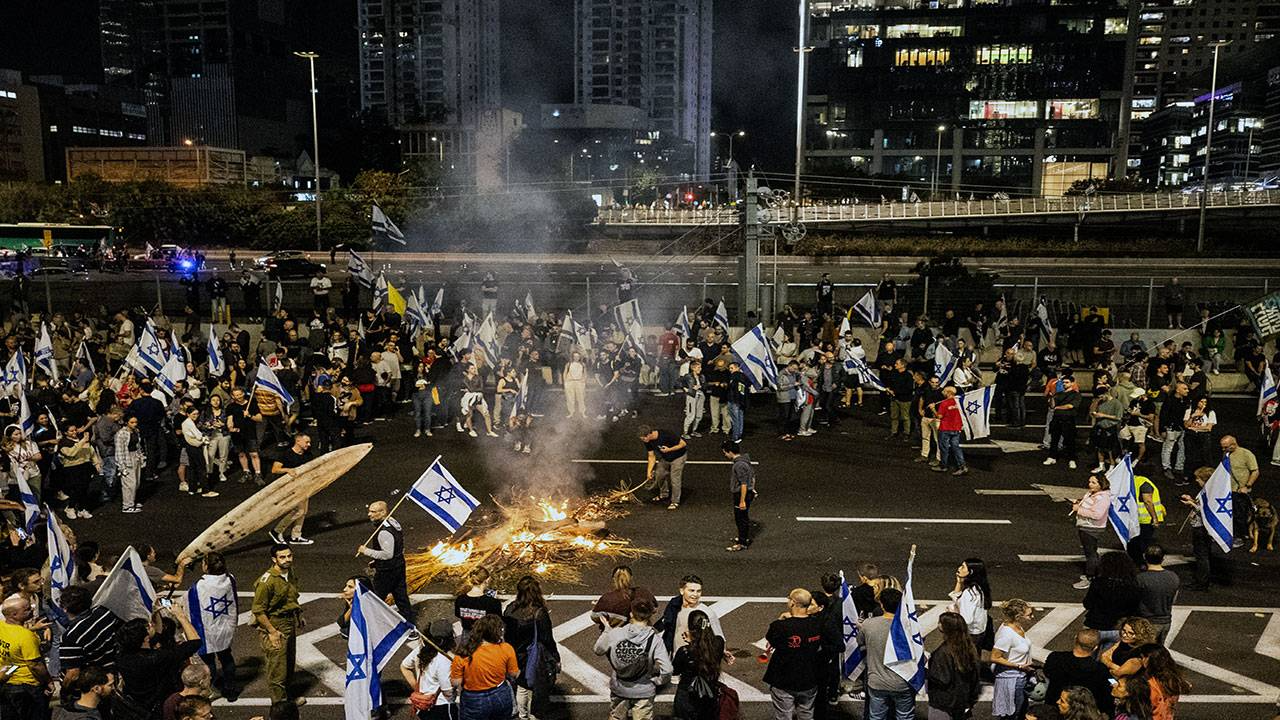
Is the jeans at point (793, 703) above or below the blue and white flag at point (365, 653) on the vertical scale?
below

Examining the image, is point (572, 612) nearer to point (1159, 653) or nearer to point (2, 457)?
point (1159, 653)

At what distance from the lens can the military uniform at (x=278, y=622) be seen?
8.32 metres

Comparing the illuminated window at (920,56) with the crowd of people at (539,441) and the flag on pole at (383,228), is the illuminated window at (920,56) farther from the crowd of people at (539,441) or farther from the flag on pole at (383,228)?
the flag on pole at (383,228)

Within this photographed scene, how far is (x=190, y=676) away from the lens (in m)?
6.56

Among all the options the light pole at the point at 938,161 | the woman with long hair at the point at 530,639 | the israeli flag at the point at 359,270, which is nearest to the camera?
the woman with long hair at the point at 530,639

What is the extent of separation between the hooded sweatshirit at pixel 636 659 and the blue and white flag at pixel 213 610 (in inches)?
139

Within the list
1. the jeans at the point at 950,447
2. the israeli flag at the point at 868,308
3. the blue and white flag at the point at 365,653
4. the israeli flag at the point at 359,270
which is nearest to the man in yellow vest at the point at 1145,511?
the jeans at the point at 950,447

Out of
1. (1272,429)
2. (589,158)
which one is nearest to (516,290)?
(1272,429)

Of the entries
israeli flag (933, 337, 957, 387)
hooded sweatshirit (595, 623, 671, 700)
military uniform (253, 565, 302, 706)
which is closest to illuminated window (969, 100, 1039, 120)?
israeli flag (933, 337, 957, 387)

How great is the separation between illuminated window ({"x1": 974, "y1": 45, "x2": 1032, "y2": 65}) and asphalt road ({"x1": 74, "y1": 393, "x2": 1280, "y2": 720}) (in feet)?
303

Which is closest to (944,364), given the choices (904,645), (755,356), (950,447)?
(950,447)

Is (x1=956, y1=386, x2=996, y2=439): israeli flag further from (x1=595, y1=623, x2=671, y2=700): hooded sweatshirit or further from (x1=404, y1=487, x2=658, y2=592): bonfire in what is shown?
(x1=595, y1=623, x2=671, y2=700): hooded sweatshirit

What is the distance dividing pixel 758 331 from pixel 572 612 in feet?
28.8

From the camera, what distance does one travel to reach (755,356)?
1836cm
